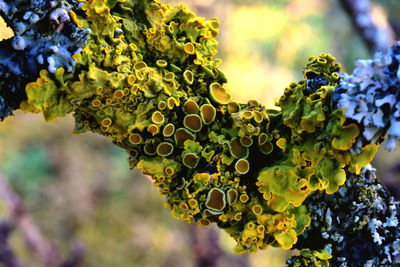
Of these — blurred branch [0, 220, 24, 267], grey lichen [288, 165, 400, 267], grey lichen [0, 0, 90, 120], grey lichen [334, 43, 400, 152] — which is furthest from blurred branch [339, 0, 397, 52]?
blurred branch [0, 220, 24, 267]

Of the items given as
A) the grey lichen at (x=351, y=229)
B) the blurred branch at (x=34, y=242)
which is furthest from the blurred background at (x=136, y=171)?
the grey lichen at (x=351, y=229)

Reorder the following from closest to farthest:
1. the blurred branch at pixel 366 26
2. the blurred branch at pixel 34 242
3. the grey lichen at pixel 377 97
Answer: the grey lichen at pixel 377 97, the blurred branch at pixel 34 242, the blurred branch at pixel 366 26

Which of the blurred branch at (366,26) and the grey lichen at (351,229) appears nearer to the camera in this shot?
the grey lichen at (351,229)

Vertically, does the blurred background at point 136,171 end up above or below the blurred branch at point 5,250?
above

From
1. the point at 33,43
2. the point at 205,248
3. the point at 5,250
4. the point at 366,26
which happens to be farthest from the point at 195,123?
the point at 366,26

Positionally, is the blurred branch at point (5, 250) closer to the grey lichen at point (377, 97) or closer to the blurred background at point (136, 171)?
the blurred background at point (136, 171)

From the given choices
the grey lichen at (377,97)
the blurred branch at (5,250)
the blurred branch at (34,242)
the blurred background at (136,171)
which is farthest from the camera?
the blurred background at (136,171)

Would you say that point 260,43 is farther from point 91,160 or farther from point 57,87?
point 57,87
